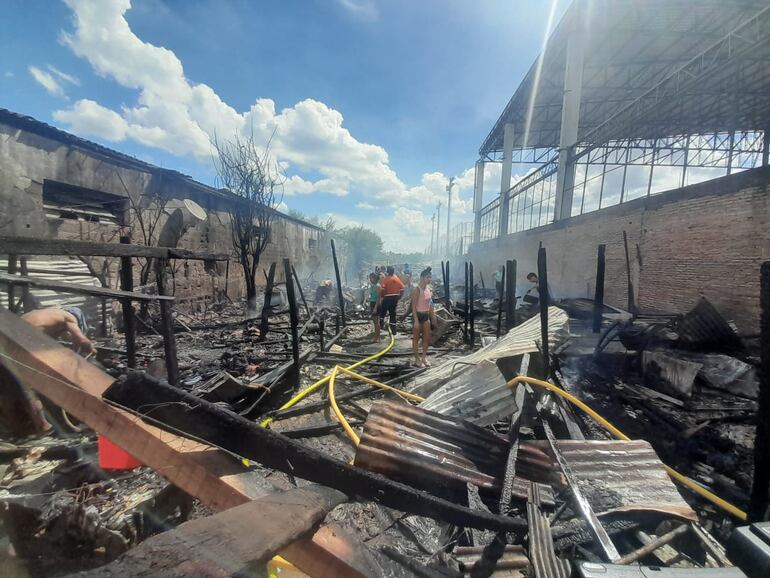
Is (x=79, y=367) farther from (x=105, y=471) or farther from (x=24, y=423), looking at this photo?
(x=24, y=423)

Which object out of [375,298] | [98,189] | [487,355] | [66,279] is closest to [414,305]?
[487,355]

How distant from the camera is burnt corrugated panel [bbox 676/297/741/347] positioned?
6.15 meters

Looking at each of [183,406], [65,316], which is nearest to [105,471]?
[65,316]

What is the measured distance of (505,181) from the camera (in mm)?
24828

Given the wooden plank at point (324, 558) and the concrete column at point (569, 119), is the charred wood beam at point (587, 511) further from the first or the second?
the concrete column at point (569, 119)

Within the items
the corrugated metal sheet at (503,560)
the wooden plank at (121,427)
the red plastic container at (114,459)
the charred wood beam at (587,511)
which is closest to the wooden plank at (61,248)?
the wooden plank at (121,427)

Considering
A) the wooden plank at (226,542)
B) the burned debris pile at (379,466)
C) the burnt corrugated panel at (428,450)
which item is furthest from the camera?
the burnt corrugated panel at (428,450)

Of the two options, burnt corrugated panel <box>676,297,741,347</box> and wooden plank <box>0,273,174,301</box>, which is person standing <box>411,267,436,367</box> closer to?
wooden plank <box>0,273,174,301</box>

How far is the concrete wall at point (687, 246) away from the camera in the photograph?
7.27 metres

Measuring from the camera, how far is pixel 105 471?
107 inches

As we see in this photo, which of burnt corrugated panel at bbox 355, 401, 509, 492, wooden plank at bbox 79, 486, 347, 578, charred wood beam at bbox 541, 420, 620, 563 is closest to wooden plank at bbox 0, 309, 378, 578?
wooden plank at bbox 79, 486, 347, 578

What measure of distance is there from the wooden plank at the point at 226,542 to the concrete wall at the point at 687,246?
10.5 m

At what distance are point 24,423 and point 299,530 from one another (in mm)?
3904

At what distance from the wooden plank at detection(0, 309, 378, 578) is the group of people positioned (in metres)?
5.20
